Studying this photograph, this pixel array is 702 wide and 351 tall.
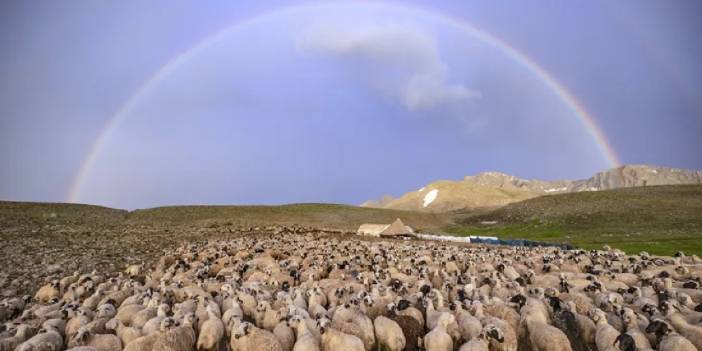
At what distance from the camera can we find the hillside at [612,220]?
4611 centimetres

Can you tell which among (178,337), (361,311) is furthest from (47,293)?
(361,311)

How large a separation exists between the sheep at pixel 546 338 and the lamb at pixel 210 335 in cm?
821

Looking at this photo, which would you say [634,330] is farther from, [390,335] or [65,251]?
[65,251]

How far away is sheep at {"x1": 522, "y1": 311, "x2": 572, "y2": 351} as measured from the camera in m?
12.1

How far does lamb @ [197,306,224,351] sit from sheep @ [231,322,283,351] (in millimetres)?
1018

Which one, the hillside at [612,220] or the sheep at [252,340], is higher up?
the hillside at [612,220]

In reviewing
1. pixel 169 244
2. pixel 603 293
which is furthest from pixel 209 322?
pixel 169 244

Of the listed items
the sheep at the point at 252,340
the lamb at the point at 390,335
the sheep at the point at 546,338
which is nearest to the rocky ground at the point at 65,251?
the sheep at the point at 252,340

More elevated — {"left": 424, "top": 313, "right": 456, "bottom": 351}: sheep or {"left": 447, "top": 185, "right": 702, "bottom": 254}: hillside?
{"left": 447, "top": 185, "right": 702, "bottom": 254}: hillside

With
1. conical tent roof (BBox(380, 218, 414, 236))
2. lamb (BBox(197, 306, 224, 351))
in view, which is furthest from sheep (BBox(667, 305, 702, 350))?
conical tent roof (BBox(380, 218, 414, 236))

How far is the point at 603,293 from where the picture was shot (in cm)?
1689

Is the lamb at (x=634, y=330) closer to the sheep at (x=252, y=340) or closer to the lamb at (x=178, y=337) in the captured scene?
the sheep at (x=252, y=340)

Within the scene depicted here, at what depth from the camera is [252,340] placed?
12047mm

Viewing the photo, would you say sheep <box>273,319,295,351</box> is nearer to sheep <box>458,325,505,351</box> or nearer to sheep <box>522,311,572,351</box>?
sheep <box>458,325,505,351</box>
